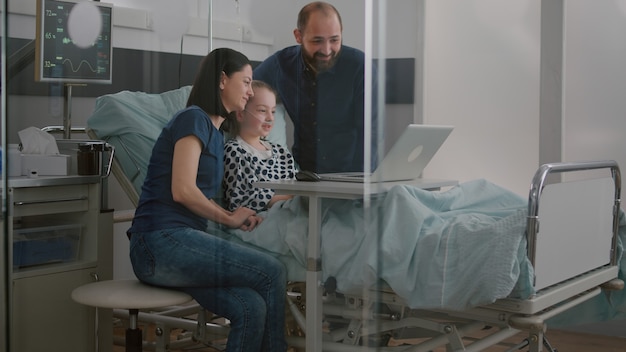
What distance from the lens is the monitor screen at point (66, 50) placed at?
6.49ft

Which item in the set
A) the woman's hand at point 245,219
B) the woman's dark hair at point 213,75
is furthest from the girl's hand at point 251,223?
the woman's dark hair at point 213,75

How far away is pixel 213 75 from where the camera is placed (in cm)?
198

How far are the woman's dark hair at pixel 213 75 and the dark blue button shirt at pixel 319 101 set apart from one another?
5 cm

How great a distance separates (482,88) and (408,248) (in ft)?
1.58

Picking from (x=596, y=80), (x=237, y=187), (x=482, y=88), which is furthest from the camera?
(x=596, y=80)

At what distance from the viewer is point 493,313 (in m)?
2.07

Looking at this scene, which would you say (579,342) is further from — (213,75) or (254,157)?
(213,75)

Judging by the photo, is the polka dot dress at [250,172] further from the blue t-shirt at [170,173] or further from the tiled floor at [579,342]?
the tiled floor at [579,342]

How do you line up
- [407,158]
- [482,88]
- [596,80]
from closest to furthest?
1. [407,158]
2. [482,88]
3. [596,80]

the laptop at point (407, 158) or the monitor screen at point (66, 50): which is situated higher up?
the monitor screen at point (66, 50)

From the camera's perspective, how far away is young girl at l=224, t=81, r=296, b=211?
1.95m

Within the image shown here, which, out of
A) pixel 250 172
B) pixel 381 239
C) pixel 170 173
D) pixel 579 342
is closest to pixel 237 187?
pixel 250 172

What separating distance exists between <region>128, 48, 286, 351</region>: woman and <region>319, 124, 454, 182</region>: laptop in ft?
0.83

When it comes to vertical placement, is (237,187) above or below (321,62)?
below
